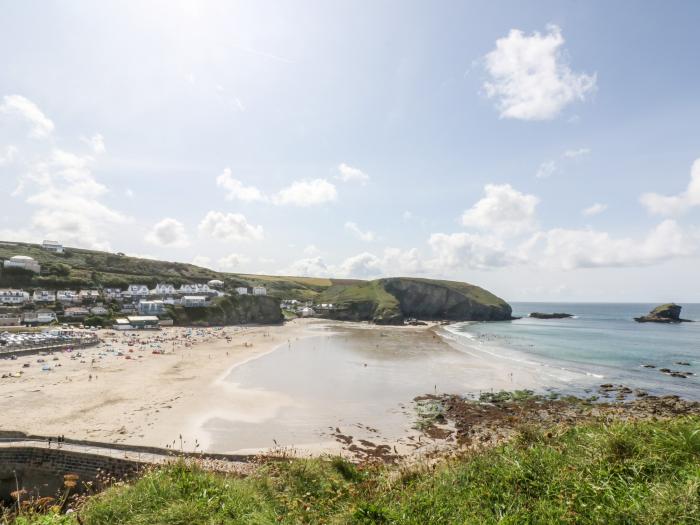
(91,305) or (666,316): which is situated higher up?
(666,316)

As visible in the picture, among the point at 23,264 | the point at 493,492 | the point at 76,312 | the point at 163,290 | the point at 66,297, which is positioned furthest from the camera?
the point at 163,290

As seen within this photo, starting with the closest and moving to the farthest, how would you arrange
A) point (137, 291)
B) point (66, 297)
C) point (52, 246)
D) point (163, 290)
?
point (66, 297) < point (137, 291) < point (163, 290) < point (52, 246)

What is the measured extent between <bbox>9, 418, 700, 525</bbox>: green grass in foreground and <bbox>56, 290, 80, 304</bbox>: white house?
105m

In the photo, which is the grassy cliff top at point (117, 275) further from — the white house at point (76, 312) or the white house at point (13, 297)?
the white house at point (76, 312)

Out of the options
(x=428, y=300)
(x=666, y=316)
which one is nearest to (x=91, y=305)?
(x=428, y=300)

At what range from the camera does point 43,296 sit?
291 feet

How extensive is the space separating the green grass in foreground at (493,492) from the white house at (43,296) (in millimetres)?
105948

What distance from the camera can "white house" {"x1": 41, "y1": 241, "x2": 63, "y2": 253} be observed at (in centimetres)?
13662

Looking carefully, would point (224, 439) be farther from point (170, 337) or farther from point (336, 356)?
point (170, 337)

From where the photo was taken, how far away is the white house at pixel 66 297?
8900cm

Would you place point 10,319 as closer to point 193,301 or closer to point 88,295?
point 88,295

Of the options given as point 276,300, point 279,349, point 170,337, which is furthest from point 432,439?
point 276,300

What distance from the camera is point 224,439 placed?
72.8 ft

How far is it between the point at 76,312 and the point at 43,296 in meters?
14.5
